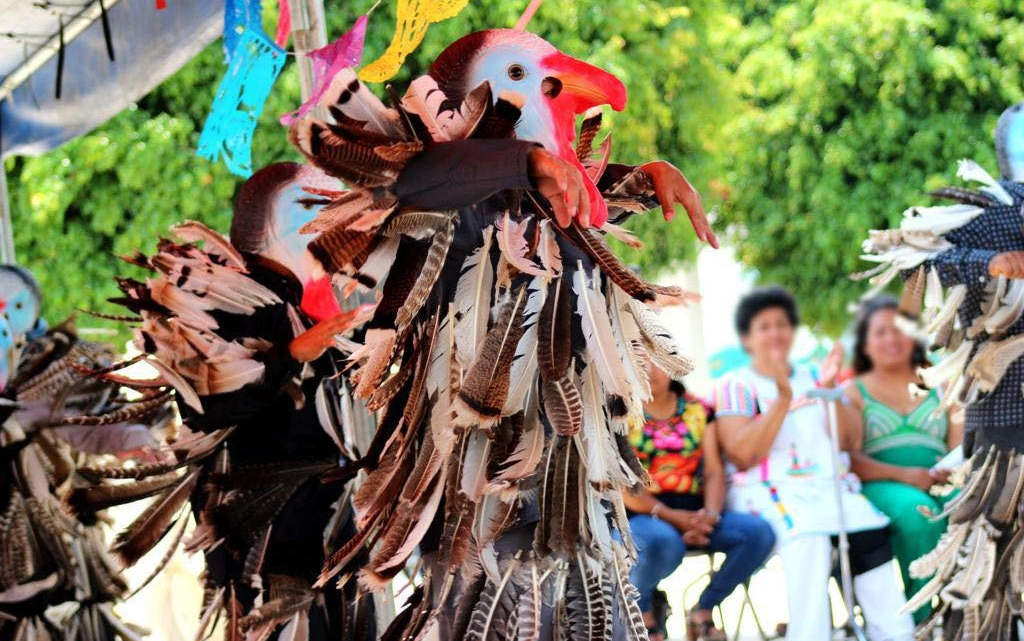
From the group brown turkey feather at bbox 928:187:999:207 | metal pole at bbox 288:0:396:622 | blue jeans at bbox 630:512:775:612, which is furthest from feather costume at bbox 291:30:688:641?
blue jeans at bbox 630:512:775:612

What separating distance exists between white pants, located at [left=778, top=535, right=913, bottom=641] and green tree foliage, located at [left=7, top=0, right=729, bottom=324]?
475 centimetres

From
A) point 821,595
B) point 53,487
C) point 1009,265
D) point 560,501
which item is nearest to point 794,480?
point 821,595

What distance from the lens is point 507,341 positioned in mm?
2469

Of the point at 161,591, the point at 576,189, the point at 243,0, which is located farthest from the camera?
the point at 161,591

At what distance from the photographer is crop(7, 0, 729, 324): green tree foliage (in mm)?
9000

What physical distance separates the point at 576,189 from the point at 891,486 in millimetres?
3920

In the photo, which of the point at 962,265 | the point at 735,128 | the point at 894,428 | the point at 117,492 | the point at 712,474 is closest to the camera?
the point at 117,492

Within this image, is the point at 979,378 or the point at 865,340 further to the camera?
the point at 865,340

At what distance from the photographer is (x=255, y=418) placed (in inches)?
131

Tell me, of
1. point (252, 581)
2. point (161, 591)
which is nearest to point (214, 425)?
point (252, 581)

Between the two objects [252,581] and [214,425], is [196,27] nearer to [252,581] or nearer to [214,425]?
[214,425]

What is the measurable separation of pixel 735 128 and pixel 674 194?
10541 millimetres

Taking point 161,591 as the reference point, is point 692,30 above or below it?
above

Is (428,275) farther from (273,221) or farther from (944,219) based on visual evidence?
(944,219)
